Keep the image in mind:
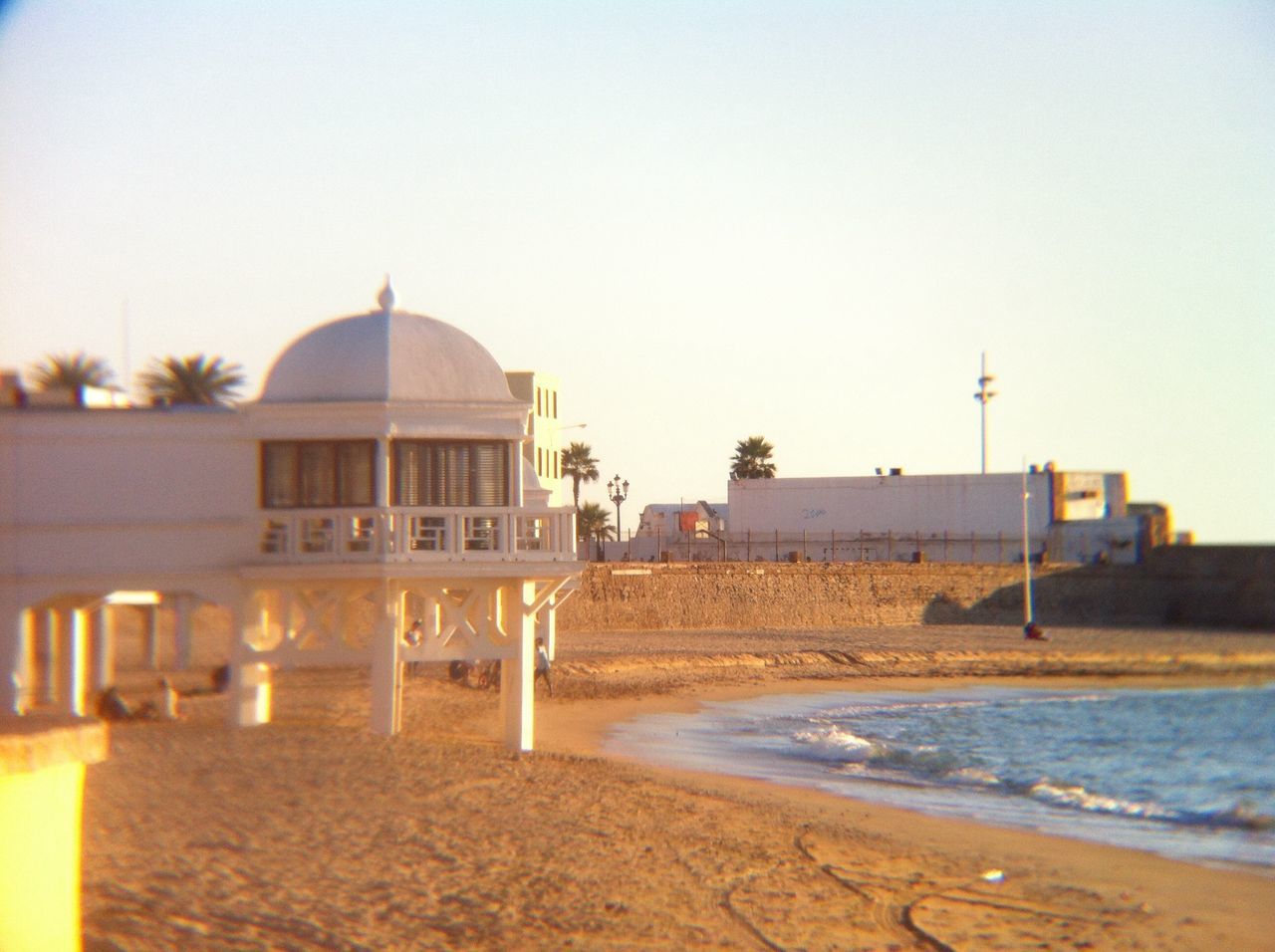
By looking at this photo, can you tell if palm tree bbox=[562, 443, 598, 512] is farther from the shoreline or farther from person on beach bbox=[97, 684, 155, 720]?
person on beach bbox=[97, 684, 155, 720]

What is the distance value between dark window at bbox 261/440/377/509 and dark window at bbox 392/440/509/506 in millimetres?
428

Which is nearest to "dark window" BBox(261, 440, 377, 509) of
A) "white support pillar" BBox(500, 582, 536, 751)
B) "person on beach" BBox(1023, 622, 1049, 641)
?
"white support pillar" BBox(500, 582, 536, 751)

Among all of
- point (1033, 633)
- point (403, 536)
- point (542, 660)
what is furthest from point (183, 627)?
point (1033, 633)

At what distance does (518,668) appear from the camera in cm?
1852

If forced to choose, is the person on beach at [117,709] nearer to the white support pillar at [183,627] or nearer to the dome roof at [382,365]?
the white support pillar at [183,627]

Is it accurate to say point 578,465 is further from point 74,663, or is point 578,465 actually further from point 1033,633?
point 74,663

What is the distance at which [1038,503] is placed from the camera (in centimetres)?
7188

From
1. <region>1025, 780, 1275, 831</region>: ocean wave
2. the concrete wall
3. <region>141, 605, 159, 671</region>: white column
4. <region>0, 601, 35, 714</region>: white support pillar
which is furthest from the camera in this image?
the concrete wall

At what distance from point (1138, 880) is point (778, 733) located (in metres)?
14.4

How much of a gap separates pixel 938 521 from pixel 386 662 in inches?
2286

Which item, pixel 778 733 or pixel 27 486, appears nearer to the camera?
pixel 27 486

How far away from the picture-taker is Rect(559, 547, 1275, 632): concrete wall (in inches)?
2104

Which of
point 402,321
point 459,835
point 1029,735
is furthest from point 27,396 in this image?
point 1029,735

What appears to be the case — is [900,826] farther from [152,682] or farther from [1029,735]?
[1029,735]
